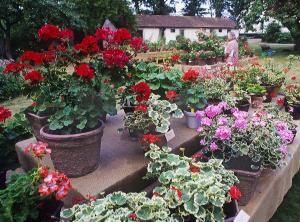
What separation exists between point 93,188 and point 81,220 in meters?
0.56

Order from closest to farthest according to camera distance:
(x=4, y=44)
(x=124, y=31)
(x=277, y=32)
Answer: (x=124, y=31) < (x=4, y=44) < (x=277, y=32)

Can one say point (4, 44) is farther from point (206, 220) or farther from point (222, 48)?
point (206, 220)

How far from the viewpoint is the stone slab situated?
248 centimetres

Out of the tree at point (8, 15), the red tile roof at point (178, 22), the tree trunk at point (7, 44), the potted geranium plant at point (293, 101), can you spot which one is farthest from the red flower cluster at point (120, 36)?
the red tile roof at point (178, 22)

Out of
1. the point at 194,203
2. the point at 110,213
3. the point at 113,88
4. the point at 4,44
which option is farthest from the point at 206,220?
the point at 4,44

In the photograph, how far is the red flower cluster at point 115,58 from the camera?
8.04 ft

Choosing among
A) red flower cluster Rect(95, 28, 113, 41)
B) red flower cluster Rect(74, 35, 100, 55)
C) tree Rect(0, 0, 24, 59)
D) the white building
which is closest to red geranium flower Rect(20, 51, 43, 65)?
red flower cluster Rect(74, 35, 100, 55)

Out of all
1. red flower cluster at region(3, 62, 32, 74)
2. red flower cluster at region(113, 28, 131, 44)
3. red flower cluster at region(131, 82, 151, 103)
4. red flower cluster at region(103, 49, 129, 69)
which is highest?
red flower cluster at region(113, 28, 131, 44)

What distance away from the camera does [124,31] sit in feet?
8.61

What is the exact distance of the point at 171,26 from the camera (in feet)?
134

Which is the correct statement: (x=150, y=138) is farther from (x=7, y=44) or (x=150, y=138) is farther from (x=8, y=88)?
(x=7, y=44)

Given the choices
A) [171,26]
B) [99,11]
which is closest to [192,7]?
[171,26]

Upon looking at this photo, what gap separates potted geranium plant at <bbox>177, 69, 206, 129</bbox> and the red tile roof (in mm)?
33388

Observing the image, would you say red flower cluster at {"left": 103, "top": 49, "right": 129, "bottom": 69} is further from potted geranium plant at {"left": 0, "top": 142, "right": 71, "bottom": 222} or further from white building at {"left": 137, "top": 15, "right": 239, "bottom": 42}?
white building at {"left": 137, "top": 15, "right": 239, "bottom": 42}
